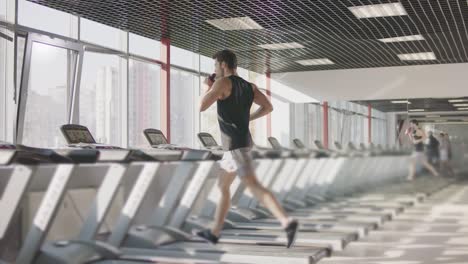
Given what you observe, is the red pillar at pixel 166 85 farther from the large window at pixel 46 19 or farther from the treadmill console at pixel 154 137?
the treadmill console at pixel 154 137

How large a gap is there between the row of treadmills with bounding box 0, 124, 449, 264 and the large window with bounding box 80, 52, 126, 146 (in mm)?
1404

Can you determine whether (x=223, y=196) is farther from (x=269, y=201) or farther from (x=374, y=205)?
(x=374, y=205)

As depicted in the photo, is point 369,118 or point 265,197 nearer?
point 265,197

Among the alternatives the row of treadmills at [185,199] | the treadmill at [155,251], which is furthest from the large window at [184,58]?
the treadmill at [155,251]

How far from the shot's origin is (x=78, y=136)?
5168 mm

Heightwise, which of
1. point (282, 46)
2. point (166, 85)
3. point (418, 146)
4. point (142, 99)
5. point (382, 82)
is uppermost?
point (282, 46)

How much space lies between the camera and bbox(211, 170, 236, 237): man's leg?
3664 millimetres

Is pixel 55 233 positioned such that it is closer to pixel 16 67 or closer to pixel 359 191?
pixel 16 67

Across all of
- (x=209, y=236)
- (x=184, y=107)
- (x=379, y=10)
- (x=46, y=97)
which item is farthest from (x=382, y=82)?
(x=209, y=236)

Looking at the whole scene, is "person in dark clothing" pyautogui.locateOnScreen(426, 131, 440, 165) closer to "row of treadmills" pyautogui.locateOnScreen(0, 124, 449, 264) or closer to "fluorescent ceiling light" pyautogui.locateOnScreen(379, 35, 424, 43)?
"row of treadmills" pyautogui.locateOnScreen(0, 124, 449, 264)

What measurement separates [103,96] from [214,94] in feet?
13.7

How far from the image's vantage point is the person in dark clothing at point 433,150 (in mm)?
7035

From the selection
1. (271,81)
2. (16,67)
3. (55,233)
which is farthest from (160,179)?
(271,81)

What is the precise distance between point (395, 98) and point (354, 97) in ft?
2.33
